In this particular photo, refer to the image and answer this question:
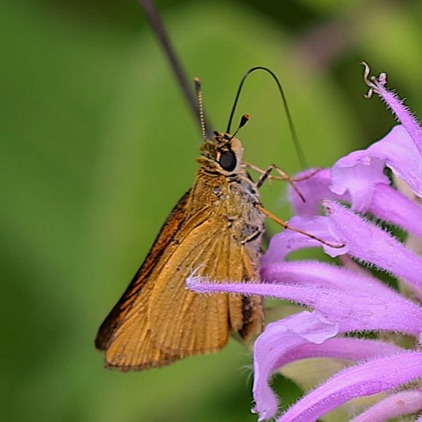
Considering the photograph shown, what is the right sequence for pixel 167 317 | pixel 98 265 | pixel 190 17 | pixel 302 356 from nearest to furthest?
pixel 302 356 < pixel 167 317 < pixel 98 265 < pixel 190 17

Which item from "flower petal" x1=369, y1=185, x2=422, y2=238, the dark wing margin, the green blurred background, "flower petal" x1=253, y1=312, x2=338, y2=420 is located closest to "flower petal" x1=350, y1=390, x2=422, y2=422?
"flower petal" x1=253, y1=312, x2=338, y2=420

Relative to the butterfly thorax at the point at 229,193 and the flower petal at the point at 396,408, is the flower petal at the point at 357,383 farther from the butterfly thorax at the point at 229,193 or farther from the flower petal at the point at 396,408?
the butterfly thorax at the point at 229,193

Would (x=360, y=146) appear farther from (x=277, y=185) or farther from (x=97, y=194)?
(x=97, y=194)

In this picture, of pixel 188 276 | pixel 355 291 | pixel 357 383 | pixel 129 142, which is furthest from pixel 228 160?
pixel 129 142

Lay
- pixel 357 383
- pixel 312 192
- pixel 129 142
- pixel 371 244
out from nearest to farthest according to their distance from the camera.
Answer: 1. pixel 357 383
2. pixel 371 244
3. pixel 312 192
4. pixel 129 142

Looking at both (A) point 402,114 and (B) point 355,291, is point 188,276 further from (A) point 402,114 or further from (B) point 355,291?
(A) point 402,114

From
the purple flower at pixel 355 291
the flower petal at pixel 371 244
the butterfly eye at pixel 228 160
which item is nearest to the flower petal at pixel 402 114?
the purple flower at pixel 355 291

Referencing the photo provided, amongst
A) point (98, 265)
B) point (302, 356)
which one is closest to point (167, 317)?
point (302, 356)
